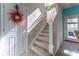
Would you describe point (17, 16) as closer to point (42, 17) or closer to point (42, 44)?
point (42, 17)

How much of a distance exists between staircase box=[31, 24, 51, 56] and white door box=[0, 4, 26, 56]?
116 millimetres

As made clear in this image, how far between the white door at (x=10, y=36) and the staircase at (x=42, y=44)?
116 mm

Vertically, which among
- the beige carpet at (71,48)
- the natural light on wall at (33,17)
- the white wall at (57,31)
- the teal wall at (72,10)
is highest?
the teal wall at (72,10)

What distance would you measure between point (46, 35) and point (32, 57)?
27 centimetres

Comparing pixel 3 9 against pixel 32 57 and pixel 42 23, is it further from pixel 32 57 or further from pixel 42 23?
pixel 32 57

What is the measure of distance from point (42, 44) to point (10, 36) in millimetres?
343

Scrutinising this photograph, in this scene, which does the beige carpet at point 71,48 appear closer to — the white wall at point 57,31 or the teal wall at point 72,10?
the white wall at point 57,31

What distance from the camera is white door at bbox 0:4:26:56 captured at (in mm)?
1685

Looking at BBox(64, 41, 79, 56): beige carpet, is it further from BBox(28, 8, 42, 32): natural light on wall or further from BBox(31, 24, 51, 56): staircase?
BBox(28, 8, 42, 32): natural light on wall

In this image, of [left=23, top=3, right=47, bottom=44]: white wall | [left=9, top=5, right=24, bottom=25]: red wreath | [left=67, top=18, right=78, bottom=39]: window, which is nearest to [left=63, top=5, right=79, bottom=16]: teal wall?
[left=67, top=18, right=78, bottom=39]: window

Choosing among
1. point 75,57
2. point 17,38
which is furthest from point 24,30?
point 75,57

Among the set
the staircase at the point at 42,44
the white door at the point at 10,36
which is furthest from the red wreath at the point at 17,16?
the staircase at the point at 42,44

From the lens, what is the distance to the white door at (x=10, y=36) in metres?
1.68

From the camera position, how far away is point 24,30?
173 cm
